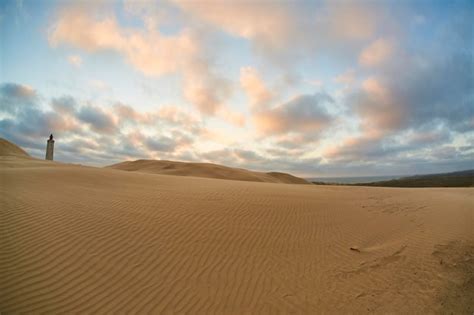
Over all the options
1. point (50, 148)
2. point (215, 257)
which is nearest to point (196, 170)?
point (50, 148)

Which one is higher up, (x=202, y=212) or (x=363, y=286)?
(x=202, y=212)

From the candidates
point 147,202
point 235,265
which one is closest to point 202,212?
point 147,202

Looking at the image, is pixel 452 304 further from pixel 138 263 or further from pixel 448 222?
pixel 138 263

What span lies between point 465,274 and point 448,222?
4.18 metres

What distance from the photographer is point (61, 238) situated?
228 inches

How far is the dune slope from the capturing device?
180 inches

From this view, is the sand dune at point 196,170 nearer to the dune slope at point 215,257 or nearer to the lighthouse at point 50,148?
the lighthouse at point 50,148

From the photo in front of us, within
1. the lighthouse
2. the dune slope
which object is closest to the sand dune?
the lighthouse

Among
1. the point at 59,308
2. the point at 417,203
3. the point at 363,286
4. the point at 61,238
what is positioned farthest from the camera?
the point at 417,203

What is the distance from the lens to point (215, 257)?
5973mm

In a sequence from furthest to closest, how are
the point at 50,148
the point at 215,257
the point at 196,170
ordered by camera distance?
the point at 196,170, the point at 50,148, the point at 215,257

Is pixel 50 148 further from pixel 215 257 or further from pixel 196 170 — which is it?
pixel 215 257

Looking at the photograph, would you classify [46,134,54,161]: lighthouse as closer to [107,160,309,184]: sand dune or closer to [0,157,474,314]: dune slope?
[107,160,309,184]: sand dune

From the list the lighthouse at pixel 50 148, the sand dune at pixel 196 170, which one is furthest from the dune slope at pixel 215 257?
the sand dune at pixel 196 170
